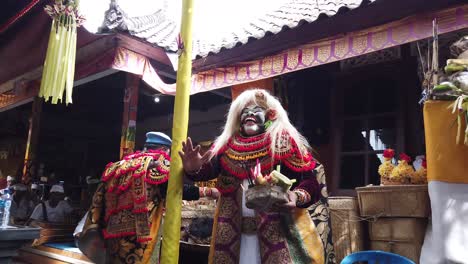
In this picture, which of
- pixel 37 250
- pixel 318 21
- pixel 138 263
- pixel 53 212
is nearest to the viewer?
pixel 138 263

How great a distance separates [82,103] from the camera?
10.3 meters

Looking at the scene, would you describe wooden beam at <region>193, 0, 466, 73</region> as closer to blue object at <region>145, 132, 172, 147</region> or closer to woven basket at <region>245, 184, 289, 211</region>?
blue object at <region>145, 132, 172, 147</region>

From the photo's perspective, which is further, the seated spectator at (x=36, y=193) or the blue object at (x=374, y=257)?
the seated spectator at (x=36, y=193)

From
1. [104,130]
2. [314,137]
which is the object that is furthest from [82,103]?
[314,137]

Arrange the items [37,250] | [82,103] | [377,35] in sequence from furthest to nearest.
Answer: [82,103] < [37,250] < [377,35]

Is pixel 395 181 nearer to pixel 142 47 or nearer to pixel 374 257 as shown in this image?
pixel 374 257

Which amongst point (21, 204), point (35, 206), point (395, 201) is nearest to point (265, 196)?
point (395, 201)

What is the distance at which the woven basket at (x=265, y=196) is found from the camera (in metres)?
2.14

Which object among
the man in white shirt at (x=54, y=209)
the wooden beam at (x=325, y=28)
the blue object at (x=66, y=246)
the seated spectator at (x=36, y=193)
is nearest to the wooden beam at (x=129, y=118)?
the wooden beam at (x=325, y=28)

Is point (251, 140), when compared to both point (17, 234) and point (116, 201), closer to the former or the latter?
point (116, 201)

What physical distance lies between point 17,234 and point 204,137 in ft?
19.8

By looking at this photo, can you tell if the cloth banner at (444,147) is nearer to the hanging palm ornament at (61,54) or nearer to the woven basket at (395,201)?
the woven basket at (395,201)

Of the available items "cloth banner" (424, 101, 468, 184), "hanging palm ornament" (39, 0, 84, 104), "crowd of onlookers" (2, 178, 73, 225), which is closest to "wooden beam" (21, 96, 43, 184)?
"crowd of onlookers" (2, 178, 73, 225)

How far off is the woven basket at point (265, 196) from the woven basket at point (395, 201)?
72.1 inches
